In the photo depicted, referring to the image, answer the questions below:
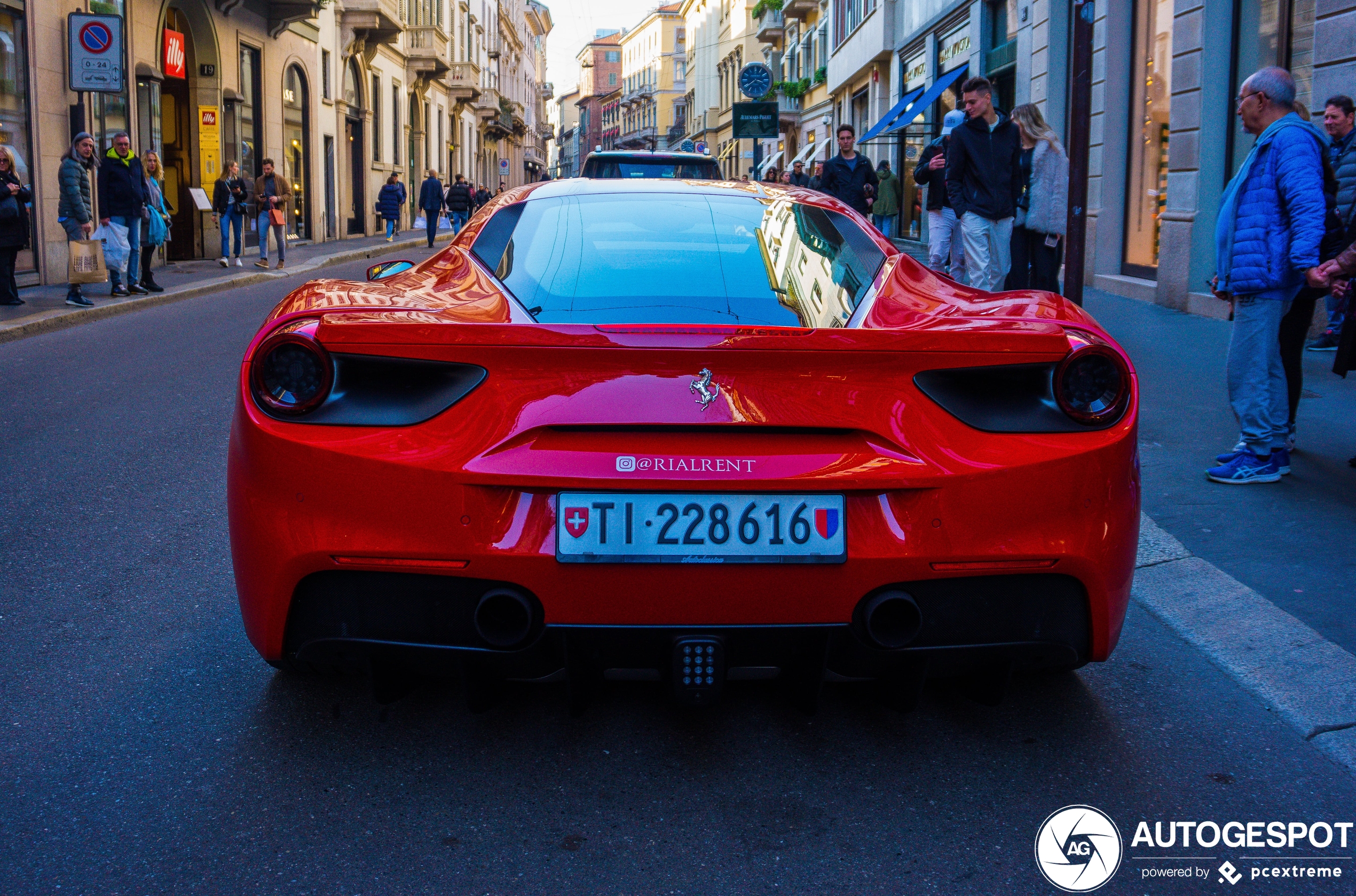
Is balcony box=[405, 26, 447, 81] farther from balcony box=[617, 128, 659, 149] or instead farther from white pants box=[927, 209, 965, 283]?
balcony box=[617, 128, 659, 149]

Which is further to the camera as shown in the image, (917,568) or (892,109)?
(892,109)

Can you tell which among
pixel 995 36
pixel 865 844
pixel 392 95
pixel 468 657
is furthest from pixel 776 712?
pixel 392 95

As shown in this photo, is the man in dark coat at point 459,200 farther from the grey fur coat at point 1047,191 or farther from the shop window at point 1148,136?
the grey fur coat at point 1047,191

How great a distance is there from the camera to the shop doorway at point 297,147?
27.9 meters

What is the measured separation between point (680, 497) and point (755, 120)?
24117mm

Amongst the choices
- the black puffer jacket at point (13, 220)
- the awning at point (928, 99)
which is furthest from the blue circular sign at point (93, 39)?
the awning at point (928, 99)

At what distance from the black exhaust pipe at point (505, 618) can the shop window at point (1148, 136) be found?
12.3 metres

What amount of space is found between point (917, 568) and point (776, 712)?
0.78 metres

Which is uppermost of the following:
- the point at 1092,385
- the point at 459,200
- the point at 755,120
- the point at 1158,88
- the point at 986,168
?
the point at 755,120

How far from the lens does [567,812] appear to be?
252cm

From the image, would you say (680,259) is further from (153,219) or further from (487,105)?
(487,105)

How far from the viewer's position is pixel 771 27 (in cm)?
5447

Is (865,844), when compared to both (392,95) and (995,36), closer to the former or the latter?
(995,36)

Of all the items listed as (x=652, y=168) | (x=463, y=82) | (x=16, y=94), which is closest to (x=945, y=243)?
(x=652, y=168)
